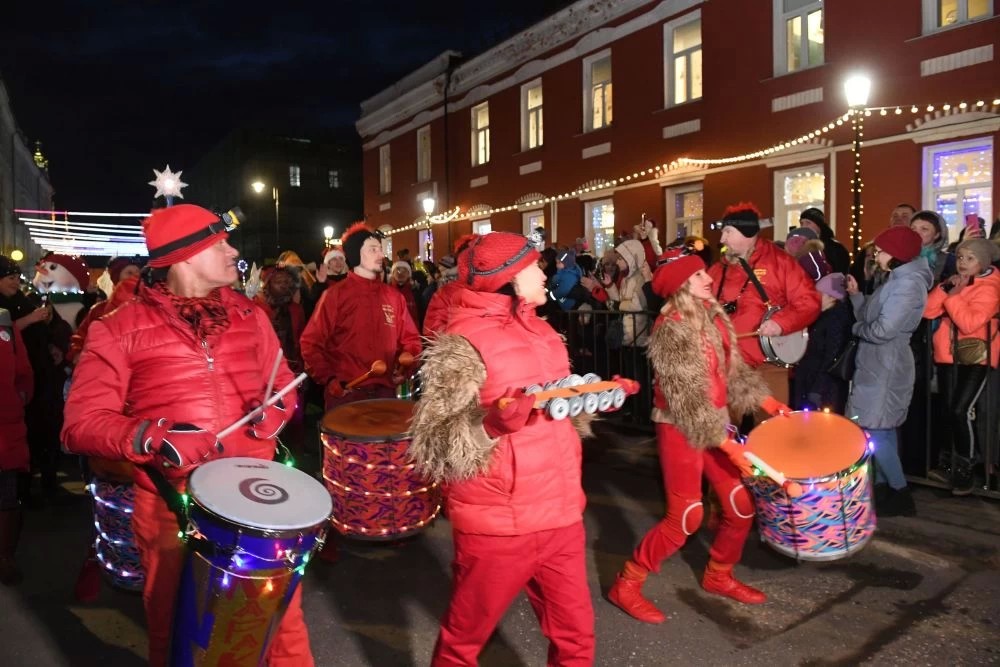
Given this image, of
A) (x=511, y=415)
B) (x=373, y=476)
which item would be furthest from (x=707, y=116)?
(x=511, y=415)

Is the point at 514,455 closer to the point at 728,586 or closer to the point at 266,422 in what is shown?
the point at 266,422

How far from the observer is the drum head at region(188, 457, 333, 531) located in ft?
7.70

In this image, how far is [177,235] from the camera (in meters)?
2.96

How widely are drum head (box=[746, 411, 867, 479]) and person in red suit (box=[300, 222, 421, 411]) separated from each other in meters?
2.54

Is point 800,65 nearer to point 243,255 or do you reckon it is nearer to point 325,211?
point 325,211

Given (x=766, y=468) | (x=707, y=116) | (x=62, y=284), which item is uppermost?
(x=707, y=116)

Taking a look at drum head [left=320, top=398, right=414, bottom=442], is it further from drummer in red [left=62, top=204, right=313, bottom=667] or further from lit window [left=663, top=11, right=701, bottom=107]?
lit window [left=663, top=11, right=701, bottom=107]

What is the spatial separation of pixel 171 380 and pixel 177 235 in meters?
0.55

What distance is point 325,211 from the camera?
187 ft

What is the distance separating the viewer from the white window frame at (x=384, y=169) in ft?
99.3

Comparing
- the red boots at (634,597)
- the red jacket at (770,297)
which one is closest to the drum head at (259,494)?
the red boots at (634,597)

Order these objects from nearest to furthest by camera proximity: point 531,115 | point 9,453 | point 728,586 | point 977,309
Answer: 1. point 728,586
2. point 9,453
3. point 977,309
4. point 531,115

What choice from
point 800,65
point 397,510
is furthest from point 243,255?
point 397,510

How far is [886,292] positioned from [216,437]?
5092 millimetres
